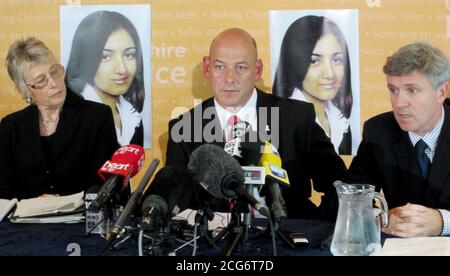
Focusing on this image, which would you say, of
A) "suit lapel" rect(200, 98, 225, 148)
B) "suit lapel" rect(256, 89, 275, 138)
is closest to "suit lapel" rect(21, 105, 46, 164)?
"suit lapel" rect(200, 98, 225, 148)

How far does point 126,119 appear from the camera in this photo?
4070mm

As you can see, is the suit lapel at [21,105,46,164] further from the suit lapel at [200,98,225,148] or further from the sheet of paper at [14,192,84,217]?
the suit lapel at [200,98,225,148]

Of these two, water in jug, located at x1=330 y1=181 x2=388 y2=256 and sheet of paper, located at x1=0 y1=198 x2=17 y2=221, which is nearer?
water in jug, located at x1=330 y1=181 x2=388 y2=256

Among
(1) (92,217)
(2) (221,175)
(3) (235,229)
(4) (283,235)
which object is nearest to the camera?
(2) (221,175)

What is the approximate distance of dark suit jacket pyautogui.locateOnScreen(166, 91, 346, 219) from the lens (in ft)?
11.7

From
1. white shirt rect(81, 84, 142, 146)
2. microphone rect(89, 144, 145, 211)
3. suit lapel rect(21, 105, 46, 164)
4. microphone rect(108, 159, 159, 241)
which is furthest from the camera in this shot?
white shirt rect(81, 84, 142, 146)

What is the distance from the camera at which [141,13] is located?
399 cm

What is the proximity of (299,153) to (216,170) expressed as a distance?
1.85 metres

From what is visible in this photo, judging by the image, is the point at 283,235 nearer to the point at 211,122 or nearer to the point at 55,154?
the point at 211,122

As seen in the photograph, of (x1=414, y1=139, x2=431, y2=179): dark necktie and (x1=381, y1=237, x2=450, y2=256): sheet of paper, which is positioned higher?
(x1=414, y1=139, x2=431, y2=179): dark necktie

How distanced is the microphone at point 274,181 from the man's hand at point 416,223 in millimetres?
555

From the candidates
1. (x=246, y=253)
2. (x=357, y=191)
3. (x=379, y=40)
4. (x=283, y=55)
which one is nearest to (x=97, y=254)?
(x=246, y=253)

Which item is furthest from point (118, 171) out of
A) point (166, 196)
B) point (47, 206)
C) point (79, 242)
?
point (47, 206)

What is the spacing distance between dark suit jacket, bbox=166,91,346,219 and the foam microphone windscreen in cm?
158
